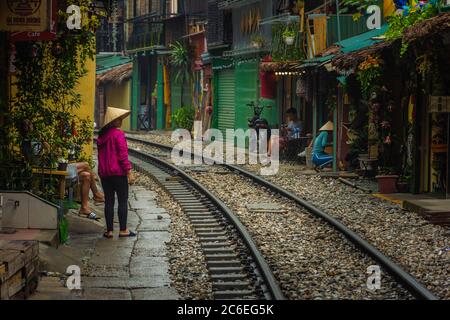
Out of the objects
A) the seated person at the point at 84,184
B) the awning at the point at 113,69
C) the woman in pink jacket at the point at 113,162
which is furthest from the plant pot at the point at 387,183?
the awning at the point at 113,69

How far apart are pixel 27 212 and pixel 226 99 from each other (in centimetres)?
2772

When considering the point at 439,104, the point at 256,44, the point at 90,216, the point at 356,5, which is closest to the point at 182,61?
the point at 256,44

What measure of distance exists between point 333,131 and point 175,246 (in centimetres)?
1153

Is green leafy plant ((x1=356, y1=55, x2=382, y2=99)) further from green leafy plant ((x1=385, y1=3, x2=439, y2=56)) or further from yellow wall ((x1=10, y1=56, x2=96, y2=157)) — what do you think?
yellow wall ((x1=10, y1=56, x2=96, y2=157))

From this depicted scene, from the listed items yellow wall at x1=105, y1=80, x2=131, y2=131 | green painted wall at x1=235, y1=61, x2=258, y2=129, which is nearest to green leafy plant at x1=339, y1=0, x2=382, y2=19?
green painted wall at x1=235, y1=61, x2=258, y2=129

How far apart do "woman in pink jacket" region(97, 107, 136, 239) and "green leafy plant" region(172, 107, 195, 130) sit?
30656 millimetres

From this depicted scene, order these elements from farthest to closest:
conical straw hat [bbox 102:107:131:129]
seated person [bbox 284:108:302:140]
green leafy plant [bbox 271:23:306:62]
→ green leafy plant [bbox 271:23:306:62], seated person [bbox 284:108:302:140], conical straw hat [bbox 102:107:131:129]

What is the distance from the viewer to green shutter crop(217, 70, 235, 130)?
39.8 metres

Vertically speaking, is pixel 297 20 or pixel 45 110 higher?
pixel 297 20

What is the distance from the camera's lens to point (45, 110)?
48.6 feet

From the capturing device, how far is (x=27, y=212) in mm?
13406

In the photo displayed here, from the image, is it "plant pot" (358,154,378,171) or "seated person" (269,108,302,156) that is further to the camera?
"seated person" (269,108,302,156)
